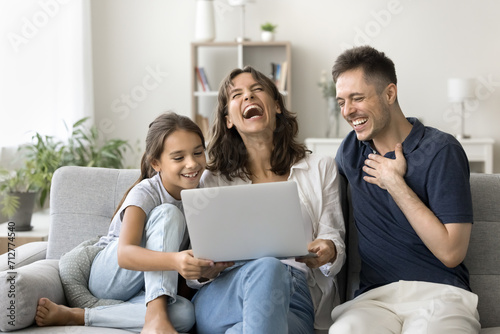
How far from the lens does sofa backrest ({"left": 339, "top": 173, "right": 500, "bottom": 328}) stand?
1911 mm

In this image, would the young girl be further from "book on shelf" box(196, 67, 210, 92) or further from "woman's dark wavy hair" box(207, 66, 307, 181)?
"book on shelf" box(196, 67, 210, 92)

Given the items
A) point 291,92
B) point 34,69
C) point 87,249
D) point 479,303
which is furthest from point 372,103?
point 291,92

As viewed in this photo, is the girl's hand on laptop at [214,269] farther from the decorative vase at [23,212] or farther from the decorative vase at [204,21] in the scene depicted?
the decorative vase at [204,21]

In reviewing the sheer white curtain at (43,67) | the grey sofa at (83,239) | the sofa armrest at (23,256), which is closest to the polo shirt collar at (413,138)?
the grey sofa at (83,239)

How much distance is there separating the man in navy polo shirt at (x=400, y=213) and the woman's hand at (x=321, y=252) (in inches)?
5.7

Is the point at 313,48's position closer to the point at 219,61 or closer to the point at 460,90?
the point at 219,61

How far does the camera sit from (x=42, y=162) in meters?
3.83

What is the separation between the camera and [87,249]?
2.01 meters

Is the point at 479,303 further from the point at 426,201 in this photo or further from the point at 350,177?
the point at 350,177

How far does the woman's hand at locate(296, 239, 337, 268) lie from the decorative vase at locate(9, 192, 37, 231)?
1.83m

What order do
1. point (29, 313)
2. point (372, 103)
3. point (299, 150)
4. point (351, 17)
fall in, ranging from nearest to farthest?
point (29, 313)
point (372, 103)
point (299, 150)
point (351, 17)

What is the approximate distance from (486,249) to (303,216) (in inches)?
23.5

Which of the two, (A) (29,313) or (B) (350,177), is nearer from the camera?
(A) (29,313)

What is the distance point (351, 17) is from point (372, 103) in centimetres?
369
